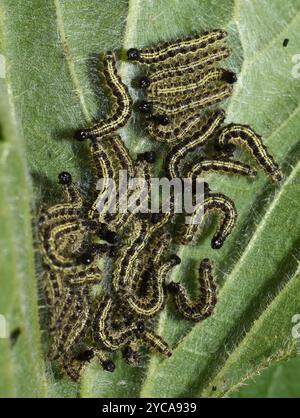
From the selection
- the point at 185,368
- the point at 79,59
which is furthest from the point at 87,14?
the point at 185,368

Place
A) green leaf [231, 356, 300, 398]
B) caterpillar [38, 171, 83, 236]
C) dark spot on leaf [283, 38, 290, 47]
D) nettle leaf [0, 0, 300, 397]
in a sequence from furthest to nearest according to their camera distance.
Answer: green leaf [231, 356, 300, 398] → dark spot on leaf [283, 38, 290, 47] → nettle leaf [0, 0, 300, 397] → caterpillar [38, 171, 83, 236]

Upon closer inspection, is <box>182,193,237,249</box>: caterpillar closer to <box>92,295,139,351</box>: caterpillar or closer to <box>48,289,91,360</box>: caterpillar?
<box>92,295,139,351</box>: caterpillar

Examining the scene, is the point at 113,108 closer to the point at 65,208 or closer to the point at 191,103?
the point at 191,103

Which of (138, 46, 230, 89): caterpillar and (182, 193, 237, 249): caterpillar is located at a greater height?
(138, 46, 230, 89): caterpillar

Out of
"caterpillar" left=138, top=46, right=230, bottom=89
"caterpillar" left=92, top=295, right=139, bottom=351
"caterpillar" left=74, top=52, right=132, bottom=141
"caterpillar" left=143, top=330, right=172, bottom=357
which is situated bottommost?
"caterpillar" left=143, top=330, right=172, bottom=357

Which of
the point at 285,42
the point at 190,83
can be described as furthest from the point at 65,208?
the point at 285,42

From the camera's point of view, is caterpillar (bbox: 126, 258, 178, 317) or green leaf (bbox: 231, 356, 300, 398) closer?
caterpillar (bbox: 126, 258, 178, 317)

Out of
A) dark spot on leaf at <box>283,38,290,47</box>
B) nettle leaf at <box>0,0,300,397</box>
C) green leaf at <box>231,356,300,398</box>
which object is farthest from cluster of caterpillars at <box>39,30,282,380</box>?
green leaf at <box>231,356,300,398</box>

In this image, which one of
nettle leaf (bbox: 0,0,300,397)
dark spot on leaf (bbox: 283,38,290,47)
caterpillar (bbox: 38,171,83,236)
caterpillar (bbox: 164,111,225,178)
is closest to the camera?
caterpillar (bbox: 38,171,83,236)
